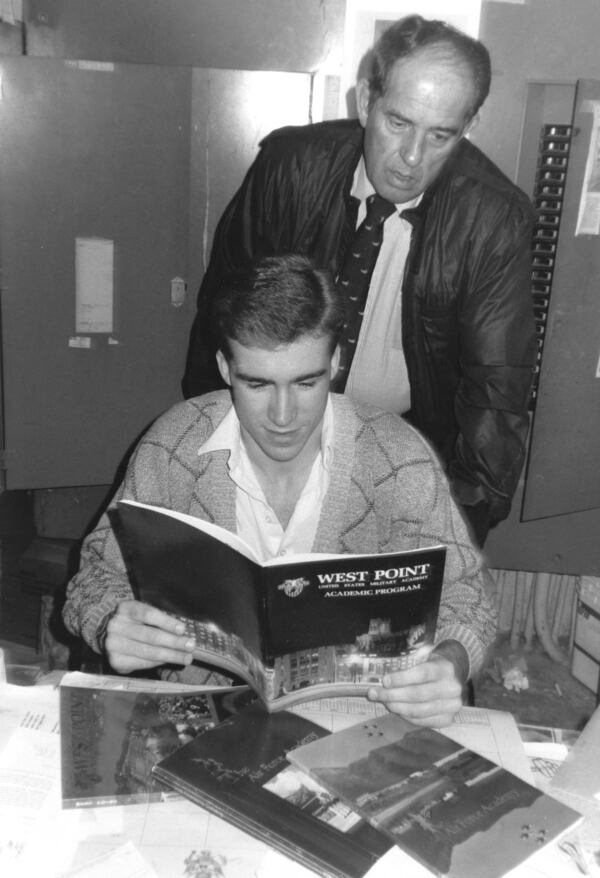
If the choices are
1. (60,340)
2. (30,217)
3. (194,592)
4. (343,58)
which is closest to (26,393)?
(60,340)

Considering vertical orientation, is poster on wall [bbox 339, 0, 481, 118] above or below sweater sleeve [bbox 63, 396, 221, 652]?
above

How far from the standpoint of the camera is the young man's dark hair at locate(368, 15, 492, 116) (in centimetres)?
157

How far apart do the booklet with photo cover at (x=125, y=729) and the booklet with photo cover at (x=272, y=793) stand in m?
0.03

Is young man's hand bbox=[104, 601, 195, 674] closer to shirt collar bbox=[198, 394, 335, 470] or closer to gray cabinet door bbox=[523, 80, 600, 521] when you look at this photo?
shirt collar bbox=[198, 394, 335, 470]

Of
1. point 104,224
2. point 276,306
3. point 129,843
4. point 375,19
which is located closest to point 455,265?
point 276,306

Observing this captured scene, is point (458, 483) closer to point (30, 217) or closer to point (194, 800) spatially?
point (194, 800)

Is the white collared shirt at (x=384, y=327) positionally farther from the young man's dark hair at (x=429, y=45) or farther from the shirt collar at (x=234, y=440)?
the shirt collar at (x=234, y=440)

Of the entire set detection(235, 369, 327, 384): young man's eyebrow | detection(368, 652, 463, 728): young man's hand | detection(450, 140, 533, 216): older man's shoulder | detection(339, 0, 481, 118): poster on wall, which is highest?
detection(339, 0, 481, 118): poster on wall

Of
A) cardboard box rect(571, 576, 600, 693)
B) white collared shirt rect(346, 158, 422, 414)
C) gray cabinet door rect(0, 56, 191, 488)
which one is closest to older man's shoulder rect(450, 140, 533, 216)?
white collared shirt rect(346, 158, 422, 414)

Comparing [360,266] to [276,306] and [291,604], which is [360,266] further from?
[291,604]

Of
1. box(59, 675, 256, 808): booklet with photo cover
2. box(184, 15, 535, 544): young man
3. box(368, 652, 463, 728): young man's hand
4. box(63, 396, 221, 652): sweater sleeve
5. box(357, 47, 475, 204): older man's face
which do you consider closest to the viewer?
box(59, 675, 256, 808): booklet with photo cover

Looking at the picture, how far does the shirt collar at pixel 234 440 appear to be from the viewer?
1438 mm

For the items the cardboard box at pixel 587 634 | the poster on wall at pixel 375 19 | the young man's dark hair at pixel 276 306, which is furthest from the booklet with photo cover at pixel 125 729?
the cardboard box at pixel 587 634

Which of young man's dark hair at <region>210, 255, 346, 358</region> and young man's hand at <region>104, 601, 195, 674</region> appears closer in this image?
young man's hand at <region>104, 601, 195, 674</region>
